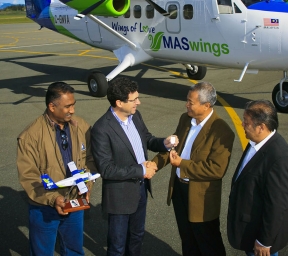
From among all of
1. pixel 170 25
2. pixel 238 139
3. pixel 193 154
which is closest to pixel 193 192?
pixel 193 154

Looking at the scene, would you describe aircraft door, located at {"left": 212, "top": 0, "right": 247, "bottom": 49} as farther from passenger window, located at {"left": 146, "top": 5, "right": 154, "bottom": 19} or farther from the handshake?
the handshake

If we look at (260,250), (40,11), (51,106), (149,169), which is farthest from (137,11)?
(260,250)

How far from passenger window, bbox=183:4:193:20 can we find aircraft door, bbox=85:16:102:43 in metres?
3.04

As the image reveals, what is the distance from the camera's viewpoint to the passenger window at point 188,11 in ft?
28.5

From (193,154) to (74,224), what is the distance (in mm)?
1079

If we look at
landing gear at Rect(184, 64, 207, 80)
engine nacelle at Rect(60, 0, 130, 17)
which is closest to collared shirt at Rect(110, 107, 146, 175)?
engine nacelle at Rect(60, 0, 130, 17)

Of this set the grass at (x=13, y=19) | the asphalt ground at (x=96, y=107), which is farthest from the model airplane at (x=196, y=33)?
the grass at (x=13, y=19)

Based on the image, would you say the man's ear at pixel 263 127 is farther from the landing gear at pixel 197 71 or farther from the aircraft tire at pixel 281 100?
the landing gear at pixel 197 71

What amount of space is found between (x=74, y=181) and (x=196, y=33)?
6426 mm

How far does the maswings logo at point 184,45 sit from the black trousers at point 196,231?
545 cm

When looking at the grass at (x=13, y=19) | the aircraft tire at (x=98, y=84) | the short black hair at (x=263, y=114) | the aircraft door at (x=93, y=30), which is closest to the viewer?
the short black hair at (x=263, y=114)

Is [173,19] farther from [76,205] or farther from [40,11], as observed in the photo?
[76,205]

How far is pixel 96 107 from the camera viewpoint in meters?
9.23

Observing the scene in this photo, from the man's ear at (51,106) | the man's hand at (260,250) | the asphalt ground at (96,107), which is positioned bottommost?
the asphalt ground at (96,107)
